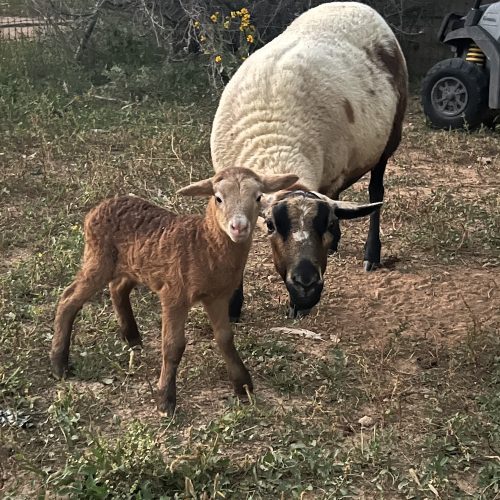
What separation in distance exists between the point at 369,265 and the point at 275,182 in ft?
7.39

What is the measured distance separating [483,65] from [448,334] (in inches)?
198

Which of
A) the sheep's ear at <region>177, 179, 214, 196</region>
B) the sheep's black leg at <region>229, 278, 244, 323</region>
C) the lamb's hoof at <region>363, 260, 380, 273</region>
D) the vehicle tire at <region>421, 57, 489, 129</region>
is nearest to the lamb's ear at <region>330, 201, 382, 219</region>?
the sheep's ear at <region>177, 179, 214, 196</region>

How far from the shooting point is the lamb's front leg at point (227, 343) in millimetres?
3699

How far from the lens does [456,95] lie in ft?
27.9

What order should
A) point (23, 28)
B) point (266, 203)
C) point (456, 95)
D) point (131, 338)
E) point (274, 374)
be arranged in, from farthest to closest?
point (23, 28)
point (456, 95)
point (131, 338)
point (274, 374)
point (266, 203)

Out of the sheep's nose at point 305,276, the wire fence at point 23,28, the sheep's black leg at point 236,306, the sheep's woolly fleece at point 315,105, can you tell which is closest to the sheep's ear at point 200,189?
the sheep's nose at point 305,276

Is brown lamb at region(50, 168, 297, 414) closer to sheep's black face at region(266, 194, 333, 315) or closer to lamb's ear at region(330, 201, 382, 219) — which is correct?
sheep's black face at region(266, 194, 333, 315)

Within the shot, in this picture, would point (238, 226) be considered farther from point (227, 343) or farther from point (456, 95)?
point (456, 95)

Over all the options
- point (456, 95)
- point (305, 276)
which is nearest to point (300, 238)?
point (305, 276)

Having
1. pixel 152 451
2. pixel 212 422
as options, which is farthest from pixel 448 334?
pixel 152 451

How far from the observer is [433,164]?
303 inches

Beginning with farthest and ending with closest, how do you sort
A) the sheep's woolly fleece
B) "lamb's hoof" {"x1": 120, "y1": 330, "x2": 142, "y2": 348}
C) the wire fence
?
the wire fence, the sheep's woolly fleece, "lamb's hoof" {"x1": 120, "y1": 330, "x2": 142, "y2": 348}

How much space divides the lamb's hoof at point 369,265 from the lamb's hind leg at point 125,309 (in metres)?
1.94

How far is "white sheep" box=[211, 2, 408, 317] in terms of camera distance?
165 inches
